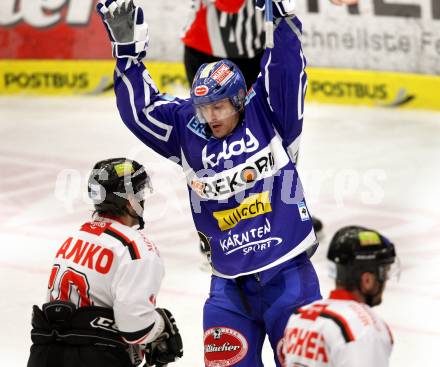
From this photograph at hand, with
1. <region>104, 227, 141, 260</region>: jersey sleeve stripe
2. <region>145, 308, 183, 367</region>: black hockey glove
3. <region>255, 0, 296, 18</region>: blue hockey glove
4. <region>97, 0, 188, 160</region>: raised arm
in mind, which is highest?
<region>255, 0, 296, 18</region>: blue hockey glove

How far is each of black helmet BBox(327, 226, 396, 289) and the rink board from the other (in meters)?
6.15

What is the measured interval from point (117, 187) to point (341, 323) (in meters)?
1.10

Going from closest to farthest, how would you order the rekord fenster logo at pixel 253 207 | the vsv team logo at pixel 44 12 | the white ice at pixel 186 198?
the rekord fenster logo at pixel 253 207 → the white ice at pixel 186 198 → the vsv team logo at pixel 44 12

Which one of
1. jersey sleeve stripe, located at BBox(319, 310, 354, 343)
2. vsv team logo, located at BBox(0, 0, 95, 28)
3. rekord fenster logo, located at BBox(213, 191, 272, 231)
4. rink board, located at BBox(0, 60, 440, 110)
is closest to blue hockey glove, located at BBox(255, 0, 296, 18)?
rekord fenster logo, located at BBox(213, 191, 272, 231)

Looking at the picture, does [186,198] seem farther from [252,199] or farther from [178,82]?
[252,199]

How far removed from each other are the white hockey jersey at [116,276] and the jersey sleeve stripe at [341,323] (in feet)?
2.62

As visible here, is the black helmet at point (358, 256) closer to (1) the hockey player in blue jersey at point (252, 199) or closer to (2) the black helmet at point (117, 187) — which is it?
(1) the hockey player in blue jersey at point (252, 199)

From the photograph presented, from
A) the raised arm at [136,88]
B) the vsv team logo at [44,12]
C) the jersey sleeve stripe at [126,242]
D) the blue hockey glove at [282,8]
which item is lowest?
the vsv team logo at [44,12]

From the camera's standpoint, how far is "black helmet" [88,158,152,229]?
3.55 meters

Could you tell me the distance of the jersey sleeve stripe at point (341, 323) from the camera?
2.68 meters

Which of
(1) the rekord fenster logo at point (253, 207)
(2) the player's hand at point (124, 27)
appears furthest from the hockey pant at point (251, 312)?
(2) the player's hand at point (124, 27)

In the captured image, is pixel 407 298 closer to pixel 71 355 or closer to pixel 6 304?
pixel 6 304

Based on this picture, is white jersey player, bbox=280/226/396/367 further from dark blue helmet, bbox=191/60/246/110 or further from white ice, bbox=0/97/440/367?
white ice, bbox=0/97/440/367

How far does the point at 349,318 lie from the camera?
272 cm
